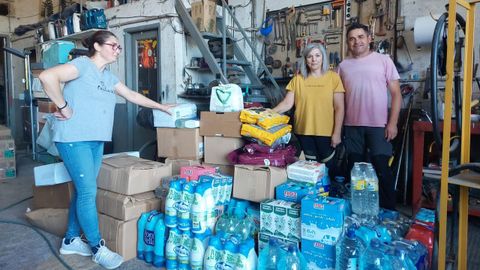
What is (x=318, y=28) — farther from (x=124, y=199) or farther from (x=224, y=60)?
(x=124, y=199)

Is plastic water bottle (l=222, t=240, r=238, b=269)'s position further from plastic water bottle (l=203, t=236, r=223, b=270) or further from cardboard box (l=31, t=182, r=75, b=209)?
cardboard box (l=31, t=182, r=75, b=209)

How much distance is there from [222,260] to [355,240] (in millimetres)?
710

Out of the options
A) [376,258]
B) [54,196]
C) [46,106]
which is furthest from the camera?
[46,106]

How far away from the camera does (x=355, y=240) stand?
1886 mm

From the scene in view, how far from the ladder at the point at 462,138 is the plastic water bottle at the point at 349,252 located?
1.18 ft

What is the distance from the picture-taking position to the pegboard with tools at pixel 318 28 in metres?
3.73

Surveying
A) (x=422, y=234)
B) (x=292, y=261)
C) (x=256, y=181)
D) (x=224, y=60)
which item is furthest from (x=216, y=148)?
(x=422, y=234)

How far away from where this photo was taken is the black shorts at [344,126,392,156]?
9.06ft

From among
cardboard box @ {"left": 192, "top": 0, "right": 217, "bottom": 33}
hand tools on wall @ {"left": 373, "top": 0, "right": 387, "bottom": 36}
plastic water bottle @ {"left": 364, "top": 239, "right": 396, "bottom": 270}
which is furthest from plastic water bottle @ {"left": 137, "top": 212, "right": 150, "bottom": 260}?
hand tools on wall @ {"left": 373, "top": 0, "right": 387, "bottom": 36}

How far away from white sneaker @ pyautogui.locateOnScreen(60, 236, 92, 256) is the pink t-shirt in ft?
6.87

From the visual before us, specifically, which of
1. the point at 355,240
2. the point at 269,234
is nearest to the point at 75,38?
the point at 269,234

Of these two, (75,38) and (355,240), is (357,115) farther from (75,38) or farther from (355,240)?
(75,38)

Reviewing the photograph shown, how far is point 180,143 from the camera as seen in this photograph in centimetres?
299

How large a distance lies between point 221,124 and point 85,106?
3.29ft
